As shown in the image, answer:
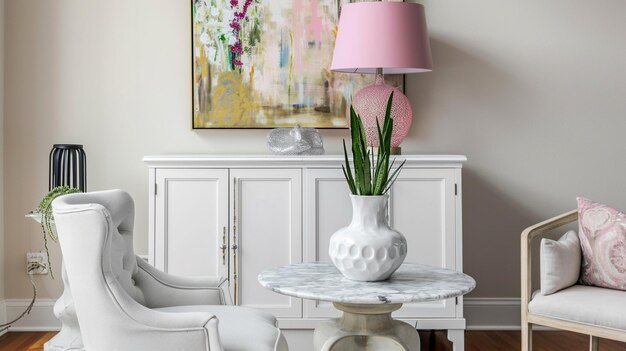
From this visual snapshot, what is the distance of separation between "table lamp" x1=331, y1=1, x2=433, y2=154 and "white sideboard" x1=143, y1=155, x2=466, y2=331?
28 cm

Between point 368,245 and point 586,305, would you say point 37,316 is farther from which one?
point 586,305

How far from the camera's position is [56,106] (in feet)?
11.7

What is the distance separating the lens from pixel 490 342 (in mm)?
3330

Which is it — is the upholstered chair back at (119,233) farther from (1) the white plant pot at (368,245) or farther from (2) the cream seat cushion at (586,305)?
(2) the cream seat cushion at (586,305)

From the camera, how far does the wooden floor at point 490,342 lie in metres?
3.25

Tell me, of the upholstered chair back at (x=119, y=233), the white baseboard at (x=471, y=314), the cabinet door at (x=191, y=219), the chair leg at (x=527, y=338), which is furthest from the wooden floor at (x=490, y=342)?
the upholstered chair back at (x=119, y=233)

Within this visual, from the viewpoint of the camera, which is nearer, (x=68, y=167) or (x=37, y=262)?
(x=68, y=167)

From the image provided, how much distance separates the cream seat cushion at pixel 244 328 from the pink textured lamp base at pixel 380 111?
48.0 inches

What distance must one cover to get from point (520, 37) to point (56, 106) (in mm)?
2342

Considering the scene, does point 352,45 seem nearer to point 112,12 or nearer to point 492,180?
point 492,180

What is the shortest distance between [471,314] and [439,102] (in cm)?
107

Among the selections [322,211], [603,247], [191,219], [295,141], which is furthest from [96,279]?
[603,247]

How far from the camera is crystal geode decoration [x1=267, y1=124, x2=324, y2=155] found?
328cm

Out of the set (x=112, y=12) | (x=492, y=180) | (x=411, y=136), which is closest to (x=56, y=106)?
(x=112, y=12)
